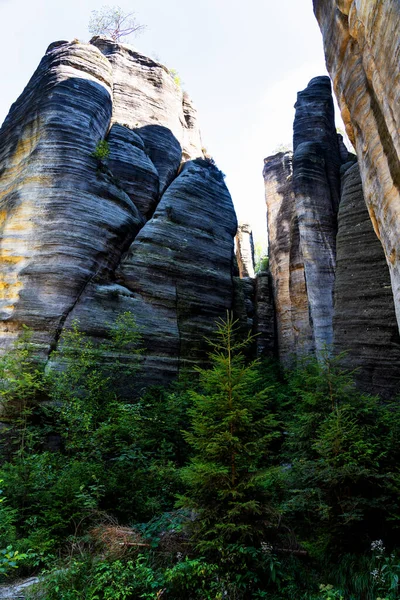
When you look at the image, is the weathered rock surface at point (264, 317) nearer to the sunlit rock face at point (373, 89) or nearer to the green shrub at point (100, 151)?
the green shrub at point (100, 151)

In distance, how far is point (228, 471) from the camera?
4.63 metres

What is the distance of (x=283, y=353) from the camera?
1853 cm

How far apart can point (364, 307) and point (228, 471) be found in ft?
23.4

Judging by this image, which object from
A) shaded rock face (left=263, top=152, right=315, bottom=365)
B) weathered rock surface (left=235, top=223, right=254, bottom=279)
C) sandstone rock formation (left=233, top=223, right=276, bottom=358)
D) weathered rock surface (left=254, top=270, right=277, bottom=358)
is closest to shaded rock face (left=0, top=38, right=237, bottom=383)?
sandstone rock formation (left=233, top=223, right=276, bottom=358)

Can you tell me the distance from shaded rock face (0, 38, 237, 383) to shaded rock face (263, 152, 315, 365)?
15.3ft

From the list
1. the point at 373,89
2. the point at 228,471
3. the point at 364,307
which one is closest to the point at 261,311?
the point at 364,307

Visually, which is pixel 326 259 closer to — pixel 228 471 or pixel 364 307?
pixel 364 307

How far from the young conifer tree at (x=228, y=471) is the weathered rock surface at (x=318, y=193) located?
A: 29.9 feet

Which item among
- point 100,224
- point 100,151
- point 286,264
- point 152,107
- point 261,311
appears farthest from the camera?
point 261,311

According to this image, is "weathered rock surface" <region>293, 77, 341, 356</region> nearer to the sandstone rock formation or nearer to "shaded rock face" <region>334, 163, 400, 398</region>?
"shaded rock face" <region>334, 163, 400, 398</region>

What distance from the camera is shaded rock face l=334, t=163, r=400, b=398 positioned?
9.35 metres

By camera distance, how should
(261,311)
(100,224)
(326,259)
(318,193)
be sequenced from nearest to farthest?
(100,224)
(326,259)
(318,193)
(261,311)

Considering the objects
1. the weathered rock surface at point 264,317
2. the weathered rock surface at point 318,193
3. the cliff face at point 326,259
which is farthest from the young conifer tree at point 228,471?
the weathered rock surface at point 264,317

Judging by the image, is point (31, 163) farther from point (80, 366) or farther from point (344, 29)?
point (344, 29)
